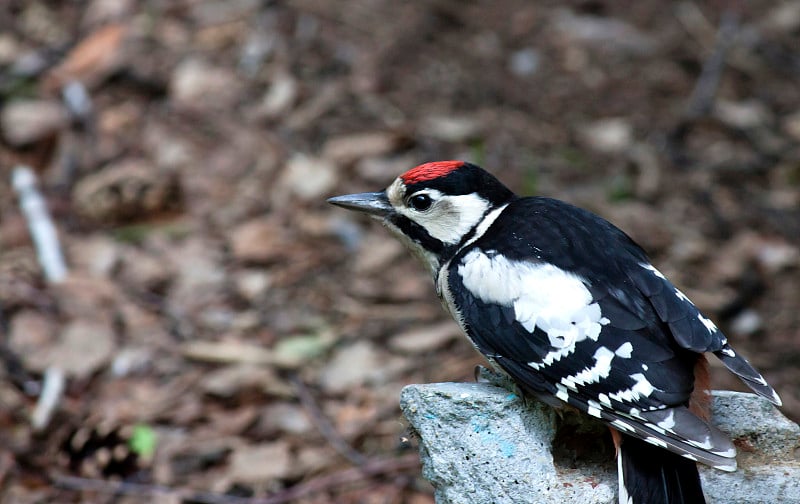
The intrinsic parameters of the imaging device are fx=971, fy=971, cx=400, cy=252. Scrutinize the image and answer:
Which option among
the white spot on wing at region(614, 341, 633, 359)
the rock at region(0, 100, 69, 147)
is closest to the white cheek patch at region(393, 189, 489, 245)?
the white spot on wing at region(614, 341, 633, 359)

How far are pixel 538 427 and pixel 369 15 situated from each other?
4682mm

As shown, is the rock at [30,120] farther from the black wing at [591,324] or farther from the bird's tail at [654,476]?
the bird's tail at [654,476]

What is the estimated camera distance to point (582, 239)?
2994mm

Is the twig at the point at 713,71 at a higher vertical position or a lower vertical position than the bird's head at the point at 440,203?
higher

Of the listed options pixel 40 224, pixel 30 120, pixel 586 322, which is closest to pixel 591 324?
pixel 586 322

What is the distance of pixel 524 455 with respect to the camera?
8.66 ft

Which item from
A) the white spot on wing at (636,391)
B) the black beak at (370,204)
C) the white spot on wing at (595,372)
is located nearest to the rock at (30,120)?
the black beak at (370,204)

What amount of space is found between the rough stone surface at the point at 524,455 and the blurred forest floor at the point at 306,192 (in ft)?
4.38

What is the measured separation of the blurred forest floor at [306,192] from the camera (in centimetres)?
427

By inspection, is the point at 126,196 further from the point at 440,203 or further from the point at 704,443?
the point at 704,443

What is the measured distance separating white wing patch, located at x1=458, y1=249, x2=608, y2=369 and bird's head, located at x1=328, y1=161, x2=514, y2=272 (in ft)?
0.81

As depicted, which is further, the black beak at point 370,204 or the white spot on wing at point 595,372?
the black beak at point 370,204

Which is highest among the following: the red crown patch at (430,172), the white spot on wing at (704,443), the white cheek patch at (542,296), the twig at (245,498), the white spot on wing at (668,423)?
the red crown patch at (430,172)

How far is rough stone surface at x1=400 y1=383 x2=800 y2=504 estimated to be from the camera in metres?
2.61
